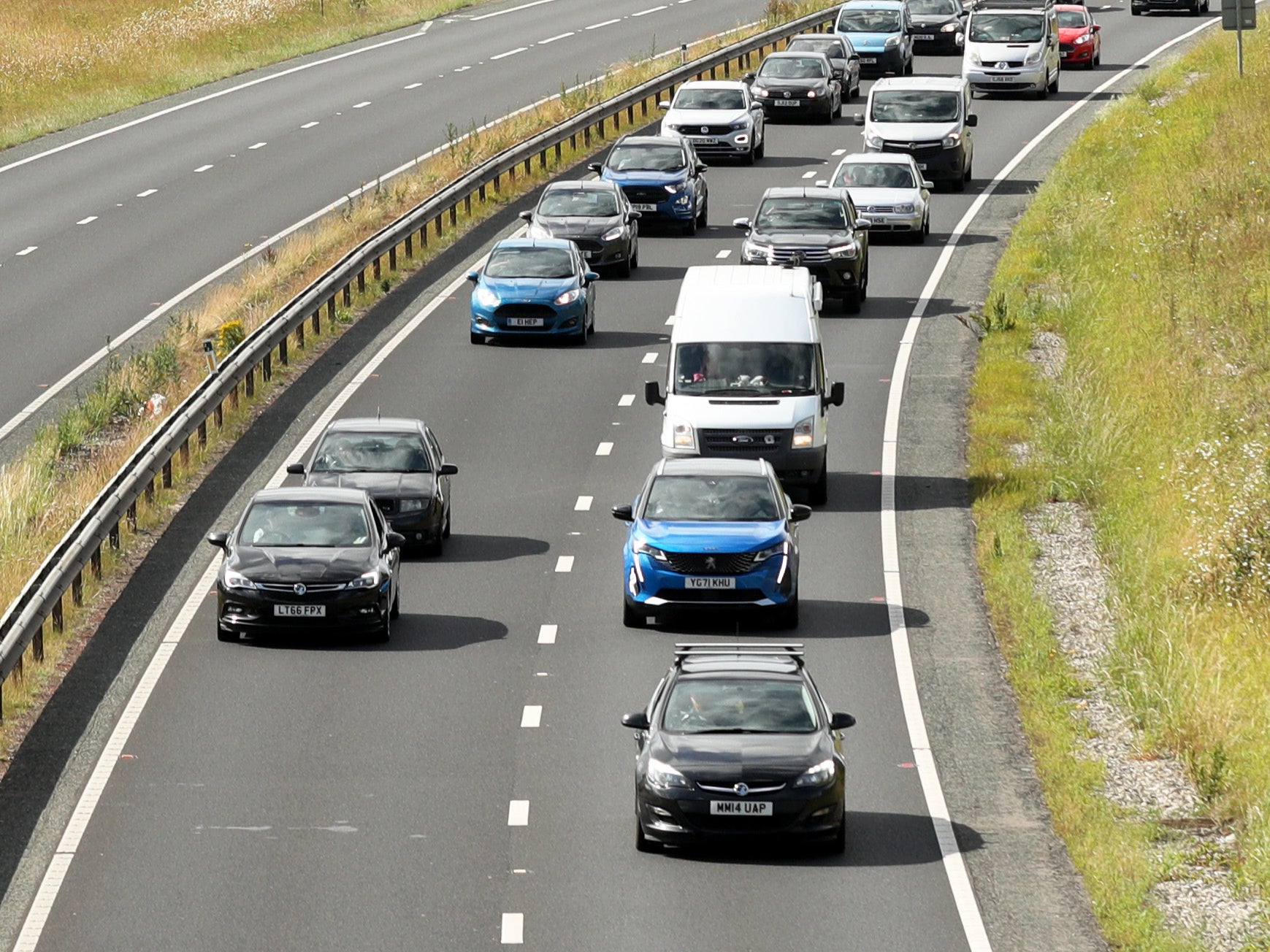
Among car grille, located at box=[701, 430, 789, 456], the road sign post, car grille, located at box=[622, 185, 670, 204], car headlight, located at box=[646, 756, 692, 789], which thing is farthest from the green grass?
car grille, located at box=[622, 185, 670, 204]

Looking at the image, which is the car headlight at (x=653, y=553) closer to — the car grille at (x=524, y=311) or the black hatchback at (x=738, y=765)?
the black hatchback at (x=738, y=765)

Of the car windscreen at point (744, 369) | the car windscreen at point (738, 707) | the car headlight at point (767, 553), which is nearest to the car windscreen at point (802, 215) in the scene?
the car windscreen at point (744, 369)

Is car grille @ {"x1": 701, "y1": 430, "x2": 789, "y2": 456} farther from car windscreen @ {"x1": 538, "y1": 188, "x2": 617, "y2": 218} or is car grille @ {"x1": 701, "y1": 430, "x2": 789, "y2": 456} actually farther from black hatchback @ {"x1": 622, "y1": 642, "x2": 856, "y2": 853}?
car windscreen @ {"x1": 538, "y1": 188, "x2": 617, "y2": 218}

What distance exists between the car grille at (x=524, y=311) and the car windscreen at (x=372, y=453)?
9835 millimetres

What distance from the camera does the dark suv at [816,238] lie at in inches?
1499

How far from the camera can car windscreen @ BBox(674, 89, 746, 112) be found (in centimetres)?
5169

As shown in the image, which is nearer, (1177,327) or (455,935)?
(455,935)

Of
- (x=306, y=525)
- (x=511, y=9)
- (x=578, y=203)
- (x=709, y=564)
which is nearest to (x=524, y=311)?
(x=578, y=203)

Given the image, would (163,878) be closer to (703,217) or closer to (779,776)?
(779,776)

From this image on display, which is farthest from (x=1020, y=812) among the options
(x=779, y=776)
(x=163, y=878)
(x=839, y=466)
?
(x=839, y=466)

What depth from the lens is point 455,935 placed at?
51.8 ft

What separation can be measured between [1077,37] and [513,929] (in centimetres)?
5029

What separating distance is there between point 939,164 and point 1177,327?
1265cm

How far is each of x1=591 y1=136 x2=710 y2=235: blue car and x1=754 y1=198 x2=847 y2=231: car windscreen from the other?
537 centimetres
